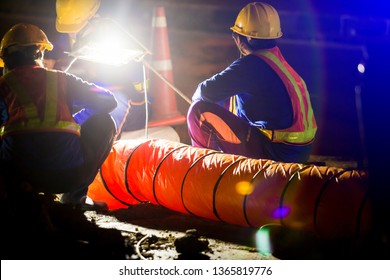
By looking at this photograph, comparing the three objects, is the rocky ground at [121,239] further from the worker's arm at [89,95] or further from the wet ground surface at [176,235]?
the worker's arm at [89,95]

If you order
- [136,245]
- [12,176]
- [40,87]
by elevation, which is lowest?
[136,245]

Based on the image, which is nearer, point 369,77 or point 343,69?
point 369,77

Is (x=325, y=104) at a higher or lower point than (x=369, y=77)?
lower

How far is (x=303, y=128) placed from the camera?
5824 millimetres

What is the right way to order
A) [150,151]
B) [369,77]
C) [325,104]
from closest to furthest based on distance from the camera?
[369,77] < [150,151] < [325,104]

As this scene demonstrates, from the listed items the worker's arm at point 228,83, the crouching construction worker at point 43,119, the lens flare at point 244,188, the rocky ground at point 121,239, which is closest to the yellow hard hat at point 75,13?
the worker's arm at point 228,83

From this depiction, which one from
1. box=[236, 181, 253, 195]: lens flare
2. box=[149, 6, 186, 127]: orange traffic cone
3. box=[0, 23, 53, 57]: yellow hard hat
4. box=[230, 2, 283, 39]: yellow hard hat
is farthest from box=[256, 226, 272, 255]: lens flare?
box=[149, 6, 186, 127]: orange traffic cone

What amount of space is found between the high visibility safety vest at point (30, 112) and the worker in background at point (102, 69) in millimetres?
1975

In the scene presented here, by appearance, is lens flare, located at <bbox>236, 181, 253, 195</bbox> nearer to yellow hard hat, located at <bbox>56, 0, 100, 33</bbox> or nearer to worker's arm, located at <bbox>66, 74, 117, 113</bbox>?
worker's arm, located at <bbox>66, 74, 117, 113</bbox>

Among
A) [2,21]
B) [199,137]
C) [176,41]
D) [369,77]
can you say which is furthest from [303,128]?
[2,21]

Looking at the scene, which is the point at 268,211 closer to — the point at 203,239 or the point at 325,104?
the point at 203,239

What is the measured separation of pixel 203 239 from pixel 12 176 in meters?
1.53

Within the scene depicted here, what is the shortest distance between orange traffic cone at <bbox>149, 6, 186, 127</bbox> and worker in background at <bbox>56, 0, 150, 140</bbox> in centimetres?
107

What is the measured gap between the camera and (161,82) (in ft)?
27.8
